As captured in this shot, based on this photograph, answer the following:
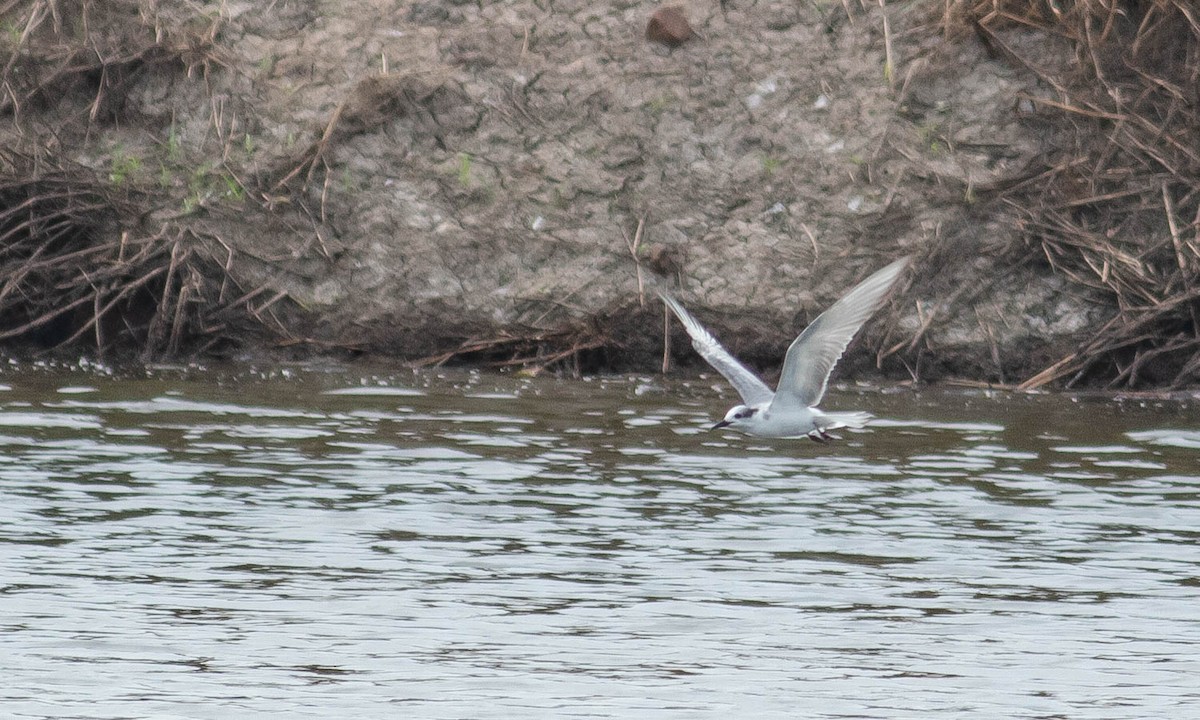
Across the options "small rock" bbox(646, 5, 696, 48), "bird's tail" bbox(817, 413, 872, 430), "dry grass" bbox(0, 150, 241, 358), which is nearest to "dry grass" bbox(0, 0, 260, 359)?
"dry grass" bbox(0, 150, 241, 358)

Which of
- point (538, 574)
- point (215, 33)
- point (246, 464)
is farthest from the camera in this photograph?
point (215, 33)

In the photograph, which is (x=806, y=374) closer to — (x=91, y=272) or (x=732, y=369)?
(x=732, y=369)

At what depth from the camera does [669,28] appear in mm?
13523

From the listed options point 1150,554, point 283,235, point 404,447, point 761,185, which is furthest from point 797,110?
point 1150,554

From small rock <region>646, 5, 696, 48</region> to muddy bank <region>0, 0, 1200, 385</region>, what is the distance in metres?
0.07

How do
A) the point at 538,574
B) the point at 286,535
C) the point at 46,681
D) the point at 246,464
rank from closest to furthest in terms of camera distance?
the point at 46,681 → the point at 538,574 → the point at 286,535 → the point at 246,464

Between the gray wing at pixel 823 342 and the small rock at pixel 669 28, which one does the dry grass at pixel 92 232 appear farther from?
the gray wing at pixel 823 342

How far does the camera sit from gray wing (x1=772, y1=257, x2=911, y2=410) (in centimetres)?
809

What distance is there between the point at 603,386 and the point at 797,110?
2.61 meters

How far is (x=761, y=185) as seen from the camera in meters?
12.9

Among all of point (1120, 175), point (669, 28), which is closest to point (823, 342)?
point (1120, 175)

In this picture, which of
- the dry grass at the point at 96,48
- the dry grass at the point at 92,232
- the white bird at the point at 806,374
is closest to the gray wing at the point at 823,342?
the white bird at the point at 806,374

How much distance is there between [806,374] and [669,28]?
18.4ft

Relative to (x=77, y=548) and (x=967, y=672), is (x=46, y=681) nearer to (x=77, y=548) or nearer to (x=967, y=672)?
(x=77, y=548)
